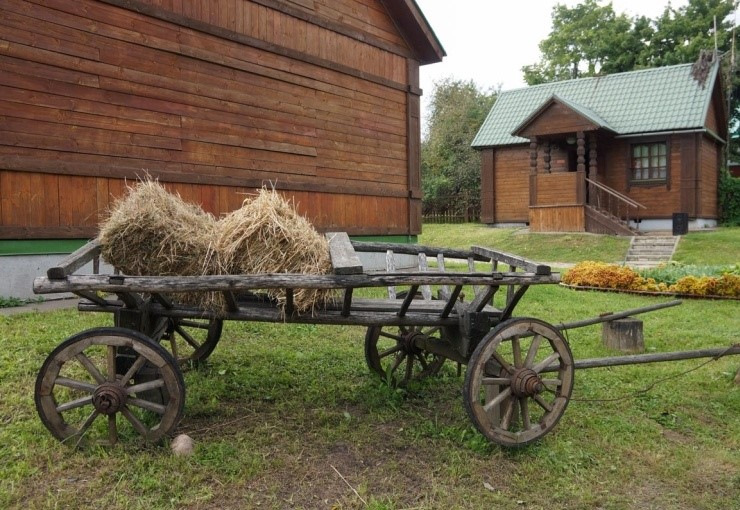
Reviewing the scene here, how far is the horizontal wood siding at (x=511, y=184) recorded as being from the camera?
2478 cm

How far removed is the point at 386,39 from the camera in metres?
12.8

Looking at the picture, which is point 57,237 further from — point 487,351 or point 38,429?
point 487,351

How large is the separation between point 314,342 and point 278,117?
526 cm

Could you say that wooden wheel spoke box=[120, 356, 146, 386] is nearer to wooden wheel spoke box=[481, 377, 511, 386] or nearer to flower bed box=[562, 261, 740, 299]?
wooden wheel spoke box=[481, 377, 511, 386]

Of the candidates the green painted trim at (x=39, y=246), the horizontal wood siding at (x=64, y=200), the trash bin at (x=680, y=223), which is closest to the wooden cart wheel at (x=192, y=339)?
the horizontal wood siding at (x=64, y=200)

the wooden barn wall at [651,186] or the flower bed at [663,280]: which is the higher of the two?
the wooden barn wall at [651,186]

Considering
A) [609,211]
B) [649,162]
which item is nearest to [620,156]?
[649,162]

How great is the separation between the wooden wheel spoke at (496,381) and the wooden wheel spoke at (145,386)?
201 cm

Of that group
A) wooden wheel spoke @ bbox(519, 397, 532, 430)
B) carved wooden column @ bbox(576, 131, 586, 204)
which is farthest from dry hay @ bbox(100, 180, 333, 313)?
carved wooden column @ bbox(576, 131, 586, 204)

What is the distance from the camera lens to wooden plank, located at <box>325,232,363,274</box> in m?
3.45

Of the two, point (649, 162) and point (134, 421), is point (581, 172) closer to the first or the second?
point (649, 162)

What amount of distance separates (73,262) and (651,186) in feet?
73.0

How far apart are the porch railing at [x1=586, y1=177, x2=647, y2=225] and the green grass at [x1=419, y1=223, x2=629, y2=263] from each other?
2374 millimetres

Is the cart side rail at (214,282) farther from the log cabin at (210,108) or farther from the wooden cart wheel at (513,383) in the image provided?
the log cabin at (210,108)
